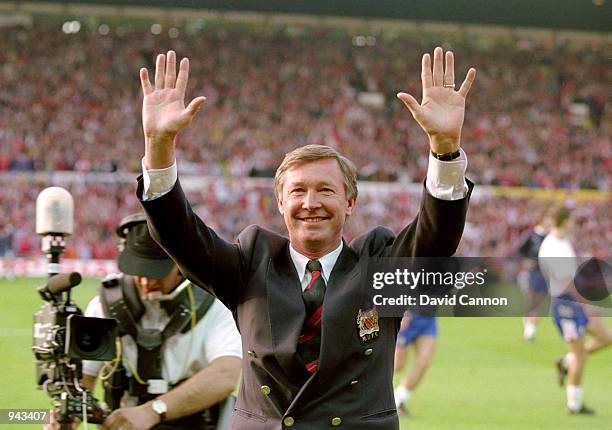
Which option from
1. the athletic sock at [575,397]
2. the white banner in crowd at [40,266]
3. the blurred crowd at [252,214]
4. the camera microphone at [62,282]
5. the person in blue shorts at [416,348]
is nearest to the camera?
the camera microphone at [62,282]

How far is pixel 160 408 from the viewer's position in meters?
3.76

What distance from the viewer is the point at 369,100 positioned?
34594 mm

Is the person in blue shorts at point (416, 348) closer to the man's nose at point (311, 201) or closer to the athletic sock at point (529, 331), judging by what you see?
the athletic sock at point (529, 331)

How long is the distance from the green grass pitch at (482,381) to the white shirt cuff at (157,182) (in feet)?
9.64

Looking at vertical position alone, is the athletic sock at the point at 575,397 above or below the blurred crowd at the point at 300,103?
below

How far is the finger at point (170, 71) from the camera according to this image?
2.97 meters

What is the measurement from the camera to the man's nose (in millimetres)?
2846

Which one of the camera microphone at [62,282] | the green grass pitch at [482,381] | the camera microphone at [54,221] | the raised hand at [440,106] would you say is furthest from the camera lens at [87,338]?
the green grass pitch at [482,381]

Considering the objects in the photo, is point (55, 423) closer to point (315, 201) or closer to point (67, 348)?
point (67, 348)

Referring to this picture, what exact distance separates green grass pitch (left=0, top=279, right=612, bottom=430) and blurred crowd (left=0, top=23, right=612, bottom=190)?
1524 cm

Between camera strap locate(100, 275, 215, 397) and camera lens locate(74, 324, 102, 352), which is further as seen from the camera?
camera strap locate(100, 275, 215, 397)

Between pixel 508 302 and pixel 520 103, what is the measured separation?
31086mm

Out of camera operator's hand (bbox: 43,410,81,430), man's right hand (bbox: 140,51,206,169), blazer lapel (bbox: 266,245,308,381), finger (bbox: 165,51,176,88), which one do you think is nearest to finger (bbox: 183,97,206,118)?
man's right hand (bbox: 140,51,206,169)

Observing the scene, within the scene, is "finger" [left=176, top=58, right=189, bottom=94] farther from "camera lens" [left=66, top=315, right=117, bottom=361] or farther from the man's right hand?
"camera lens" [left=66, top=315, right=117, bottom=361]
